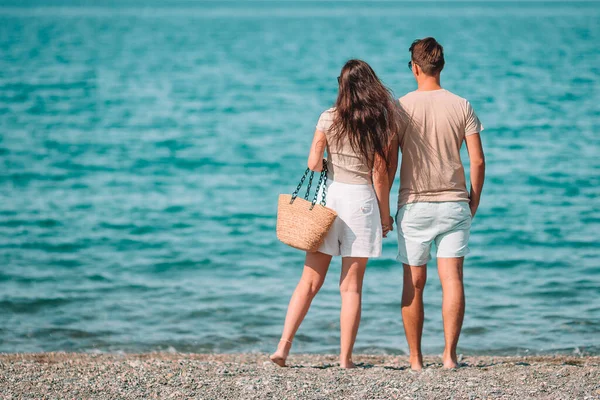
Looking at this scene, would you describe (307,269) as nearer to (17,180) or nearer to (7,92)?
(17,180)

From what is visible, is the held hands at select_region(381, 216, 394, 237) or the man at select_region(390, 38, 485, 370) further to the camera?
the held hands at select_region(381, 216, 394, 237)

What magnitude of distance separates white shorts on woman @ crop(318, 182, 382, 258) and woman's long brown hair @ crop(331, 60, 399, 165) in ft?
0.95

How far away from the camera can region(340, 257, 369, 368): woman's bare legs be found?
4.99 metres

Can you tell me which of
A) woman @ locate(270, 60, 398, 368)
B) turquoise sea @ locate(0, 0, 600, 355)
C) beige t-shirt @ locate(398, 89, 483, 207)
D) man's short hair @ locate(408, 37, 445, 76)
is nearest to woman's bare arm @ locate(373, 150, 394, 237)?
woman @ locate(270, 60, 398, 368)

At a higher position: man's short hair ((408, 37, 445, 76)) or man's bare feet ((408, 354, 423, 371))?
man's short hair ((408, 37, 445, 76))

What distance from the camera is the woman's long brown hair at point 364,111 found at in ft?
15.3

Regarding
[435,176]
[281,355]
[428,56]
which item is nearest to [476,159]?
[435,176]

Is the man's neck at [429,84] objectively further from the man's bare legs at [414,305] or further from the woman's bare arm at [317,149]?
the man's bare legs at [414,305]

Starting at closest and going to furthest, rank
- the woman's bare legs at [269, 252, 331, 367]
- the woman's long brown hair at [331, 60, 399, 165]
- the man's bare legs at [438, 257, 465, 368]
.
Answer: the woman's long brown hair at [331, 60, 399, 165] → the man's bare legs at [438, 257, 465, 368] → the woman's bare legs at [269, 252, 331, 367]

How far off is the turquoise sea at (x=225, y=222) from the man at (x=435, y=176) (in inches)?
86.0

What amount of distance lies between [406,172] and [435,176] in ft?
0.62

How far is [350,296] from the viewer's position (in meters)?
5.04

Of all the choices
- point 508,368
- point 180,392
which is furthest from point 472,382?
point 180,392

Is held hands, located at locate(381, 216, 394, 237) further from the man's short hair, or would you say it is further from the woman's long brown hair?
the man's short hair
